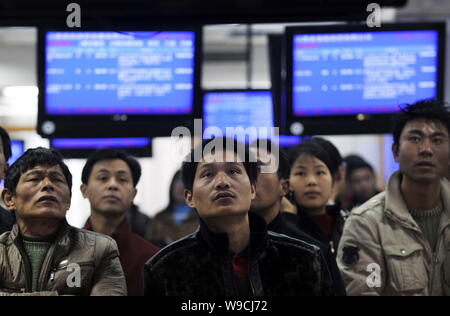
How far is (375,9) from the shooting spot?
3.57 meters

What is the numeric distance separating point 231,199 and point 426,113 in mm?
1097

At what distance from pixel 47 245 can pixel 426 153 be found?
1686 mm

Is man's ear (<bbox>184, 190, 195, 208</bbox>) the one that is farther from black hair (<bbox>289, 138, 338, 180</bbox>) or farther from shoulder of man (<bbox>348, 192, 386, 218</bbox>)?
shoulder of man (<bbox>348, 192, 386, 218</bbox>)

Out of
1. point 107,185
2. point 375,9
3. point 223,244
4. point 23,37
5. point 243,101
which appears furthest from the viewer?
point 23,37

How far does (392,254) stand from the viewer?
3297mm

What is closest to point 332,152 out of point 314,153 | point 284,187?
point 314,153

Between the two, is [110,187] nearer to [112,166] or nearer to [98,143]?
[112,166]

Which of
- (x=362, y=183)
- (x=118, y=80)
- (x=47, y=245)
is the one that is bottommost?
(x=47, y=245)

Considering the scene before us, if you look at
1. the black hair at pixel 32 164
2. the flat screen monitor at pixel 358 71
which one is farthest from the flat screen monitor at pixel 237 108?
the black hair at pixel 32 164

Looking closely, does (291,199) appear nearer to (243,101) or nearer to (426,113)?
(426,113)

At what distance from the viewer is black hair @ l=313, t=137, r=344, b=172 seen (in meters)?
3.63

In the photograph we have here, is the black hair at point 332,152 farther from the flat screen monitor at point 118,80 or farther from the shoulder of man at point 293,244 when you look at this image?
the flat screen monitor at point 118,80

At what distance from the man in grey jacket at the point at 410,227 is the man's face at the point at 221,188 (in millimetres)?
605
